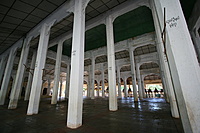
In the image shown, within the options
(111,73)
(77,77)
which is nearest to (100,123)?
(77,77)

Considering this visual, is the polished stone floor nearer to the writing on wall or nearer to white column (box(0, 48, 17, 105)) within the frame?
the writing on wall

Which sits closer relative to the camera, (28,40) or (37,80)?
(37,80)

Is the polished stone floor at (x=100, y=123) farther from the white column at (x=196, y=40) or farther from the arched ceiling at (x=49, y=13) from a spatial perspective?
the white column at (x=196, y=40)

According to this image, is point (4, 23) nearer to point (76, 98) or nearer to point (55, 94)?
point (55, 94)

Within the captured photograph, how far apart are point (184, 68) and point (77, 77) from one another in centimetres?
279

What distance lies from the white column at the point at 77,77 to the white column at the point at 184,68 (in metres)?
2.59

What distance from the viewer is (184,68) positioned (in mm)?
1615

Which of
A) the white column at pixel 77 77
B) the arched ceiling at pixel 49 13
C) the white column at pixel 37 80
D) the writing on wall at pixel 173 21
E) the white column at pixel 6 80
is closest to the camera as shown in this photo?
the writing on wall at pixel 173 21

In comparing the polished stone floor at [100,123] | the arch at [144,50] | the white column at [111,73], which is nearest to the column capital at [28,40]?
the polished stone floor at [100,123]

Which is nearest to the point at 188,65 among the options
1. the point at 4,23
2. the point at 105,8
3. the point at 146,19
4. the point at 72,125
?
the point at 72,125

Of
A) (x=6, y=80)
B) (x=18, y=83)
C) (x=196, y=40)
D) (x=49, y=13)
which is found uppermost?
(x=49, y=13)

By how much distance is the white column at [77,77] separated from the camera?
2.89 metres

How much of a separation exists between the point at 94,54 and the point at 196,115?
13221 mm

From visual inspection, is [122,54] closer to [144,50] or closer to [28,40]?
[144,50]
